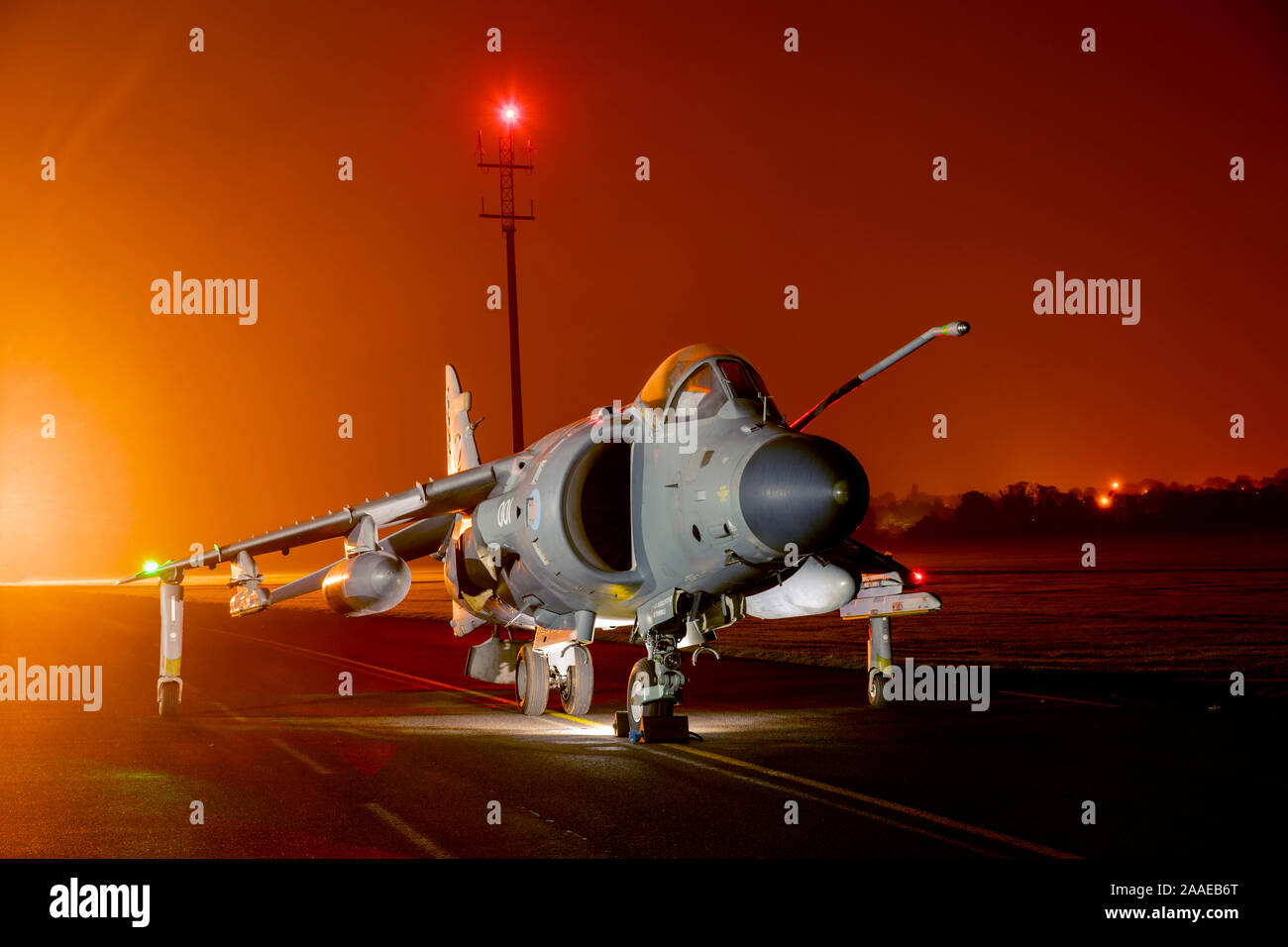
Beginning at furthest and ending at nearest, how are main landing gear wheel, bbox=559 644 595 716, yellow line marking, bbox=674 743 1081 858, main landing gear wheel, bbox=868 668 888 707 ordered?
main landing gear wheel, bbox=868 668 888 707
main landing gear wheel, bbox=559 644 595 716
yellow line marking, bbox=674 743 1081 858

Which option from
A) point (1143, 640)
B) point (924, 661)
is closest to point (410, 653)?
point (924, 661)

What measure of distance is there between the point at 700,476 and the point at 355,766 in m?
4.40

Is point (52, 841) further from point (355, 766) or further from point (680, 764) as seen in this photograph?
point (680, 764)

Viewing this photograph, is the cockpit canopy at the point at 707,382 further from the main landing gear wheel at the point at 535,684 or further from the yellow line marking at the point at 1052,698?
the yellow line marking at the point at 1052,698

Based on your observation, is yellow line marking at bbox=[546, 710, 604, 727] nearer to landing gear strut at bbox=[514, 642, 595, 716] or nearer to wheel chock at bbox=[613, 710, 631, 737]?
landing gear strut at bbox=[514, 642, 595, 716]

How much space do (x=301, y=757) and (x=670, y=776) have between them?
4281mm

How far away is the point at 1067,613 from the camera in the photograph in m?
34.5

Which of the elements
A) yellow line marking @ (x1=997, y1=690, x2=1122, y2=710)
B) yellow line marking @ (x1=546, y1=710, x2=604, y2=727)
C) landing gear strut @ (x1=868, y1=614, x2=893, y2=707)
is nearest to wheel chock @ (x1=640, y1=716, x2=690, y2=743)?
yellow line marking @ (x1=546, y1=710, x2=604, y2=727)

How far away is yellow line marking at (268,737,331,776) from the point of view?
10.8 metres

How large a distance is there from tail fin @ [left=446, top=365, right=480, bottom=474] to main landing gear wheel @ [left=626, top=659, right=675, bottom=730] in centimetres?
777

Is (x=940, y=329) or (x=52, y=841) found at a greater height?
(x=940, y=329)

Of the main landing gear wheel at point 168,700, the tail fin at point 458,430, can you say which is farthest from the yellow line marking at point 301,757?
the tail fin at point 458,430

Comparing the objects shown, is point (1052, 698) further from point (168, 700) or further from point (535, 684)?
point (168, 700)

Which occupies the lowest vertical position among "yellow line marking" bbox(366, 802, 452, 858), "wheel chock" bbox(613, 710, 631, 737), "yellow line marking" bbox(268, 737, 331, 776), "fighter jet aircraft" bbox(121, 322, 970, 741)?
"yellow line marking" bbox(268, 737, 331, 776)
